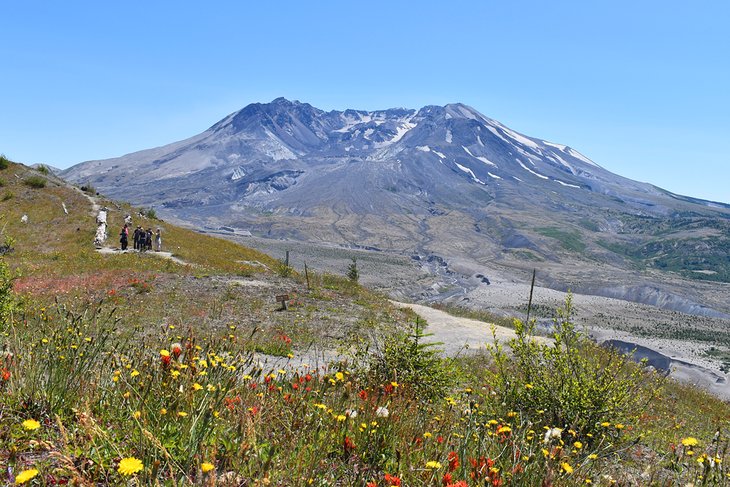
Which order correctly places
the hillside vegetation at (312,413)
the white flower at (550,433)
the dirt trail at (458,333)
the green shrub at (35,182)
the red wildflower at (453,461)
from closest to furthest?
the hillside vegetation at (312,413) → the white flower at (550,433) → the red wildflower at (453,461) → the dirt trail at (458,333) → the green shrub at (35,182)

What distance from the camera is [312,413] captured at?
3.91 meters

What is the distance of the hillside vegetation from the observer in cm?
264

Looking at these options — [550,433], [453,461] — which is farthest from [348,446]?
[550,433]

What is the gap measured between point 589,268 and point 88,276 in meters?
130

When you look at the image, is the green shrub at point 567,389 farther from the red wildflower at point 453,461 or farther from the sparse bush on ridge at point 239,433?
the red wildflower at point 453,461

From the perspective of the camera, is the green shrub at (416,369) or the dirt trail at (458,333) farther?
the dirt trail at (458,333)

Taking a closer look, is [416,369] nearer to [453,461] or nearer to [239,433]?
[453,461]

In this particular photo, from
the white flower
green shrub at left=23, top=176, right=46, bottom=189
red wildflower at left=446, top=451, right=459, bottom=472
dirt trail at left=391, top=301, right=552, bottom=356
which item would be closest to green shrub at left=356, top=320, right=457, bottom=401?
red wildflower at left=446, top=451, right=459, bottom=472

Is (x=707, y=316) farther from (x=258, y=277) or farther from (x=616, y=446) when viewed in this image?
(x=616, y=446)

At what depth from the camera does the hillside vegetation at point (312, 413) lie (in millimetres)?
2645

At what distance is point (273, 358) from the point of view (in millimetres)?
12148

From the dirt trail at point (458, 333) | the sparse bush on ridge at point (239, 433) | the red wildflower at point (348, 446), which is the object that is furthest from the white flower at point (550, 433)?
the dirt trail at point (458, 333)

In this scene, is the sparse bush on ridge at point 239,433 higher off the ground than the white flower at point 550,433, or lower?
lower

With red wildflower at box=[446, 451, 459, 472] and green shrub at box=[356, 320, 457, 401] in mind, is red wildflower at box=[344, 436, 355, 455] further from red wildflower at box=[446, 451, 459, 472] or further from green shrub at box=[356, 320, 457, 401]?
green shrub at box=[356, 320, 457, 401]
